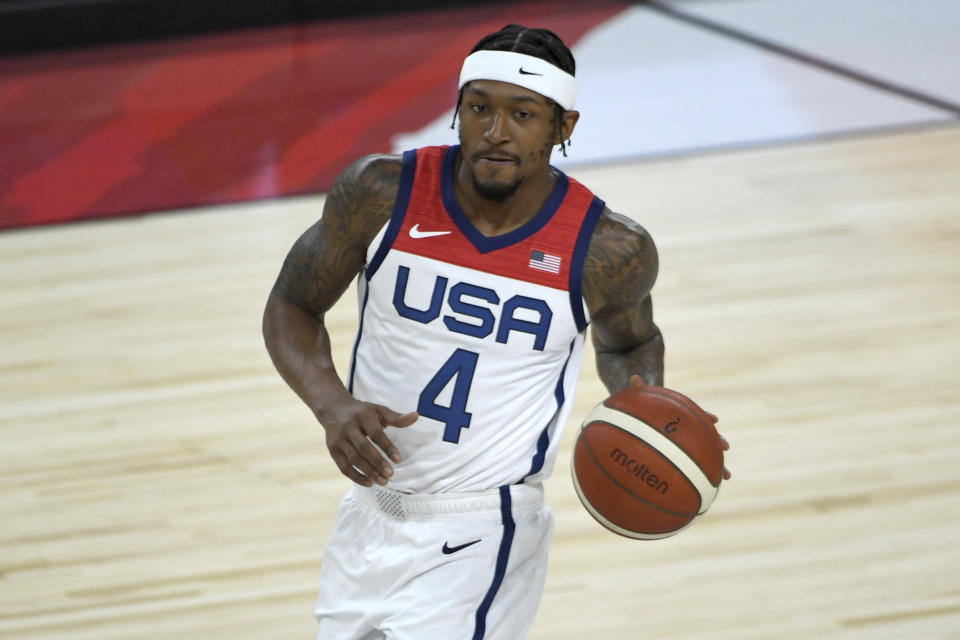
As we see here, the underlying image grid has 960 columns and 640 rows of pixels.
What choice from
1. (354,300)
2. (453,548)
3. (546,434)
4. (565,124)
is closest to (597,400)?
(354,300)

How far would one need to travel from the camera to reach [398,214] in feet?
8.85

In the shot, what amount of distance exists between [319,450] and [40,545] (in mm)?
966

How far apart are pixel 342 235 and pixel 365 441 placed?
465mm

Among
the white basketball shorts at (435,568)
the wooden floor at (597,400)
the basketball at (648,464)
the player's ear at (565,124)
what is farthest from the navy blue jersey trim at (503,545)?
the wooden floor at (597,400)

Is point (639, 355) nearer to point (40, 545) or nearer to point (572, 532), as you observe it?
point (572, 532)

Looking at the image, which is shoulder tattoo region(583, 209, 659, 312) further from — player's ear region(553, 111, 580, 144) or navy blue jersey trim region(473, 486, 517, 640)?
navy blue jersey trim region(473, 486, 517, 640)

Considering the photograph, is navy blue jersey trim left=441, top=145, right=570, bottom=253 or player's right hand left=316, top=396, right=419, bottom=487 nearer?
player's right hand left=316, top=396, right=419, bottom=487

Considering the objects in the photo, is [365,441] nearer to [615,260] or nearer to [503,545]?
[503,545]

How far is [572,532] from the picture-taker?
4.28m

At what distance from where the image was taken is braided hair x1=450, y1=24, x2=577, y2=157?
264cm

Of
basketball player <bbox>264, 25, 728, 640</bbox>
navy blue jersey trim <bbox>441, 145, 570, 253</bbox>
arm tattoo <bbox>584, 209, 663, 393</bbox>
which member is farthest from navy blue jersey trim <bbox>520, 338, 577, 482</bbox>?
navy blue jersey trim <bbox>441, 145, 570, 253</bbox>

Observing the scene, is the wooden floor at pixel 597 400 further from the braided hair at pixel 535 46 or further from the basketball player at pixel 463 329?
the braided hair at pixel 535 46

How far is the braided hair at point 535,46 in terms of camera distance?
104 inches

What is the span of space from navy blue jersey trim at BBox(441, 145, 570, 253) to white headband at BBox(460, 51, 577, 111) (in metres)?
0.19
